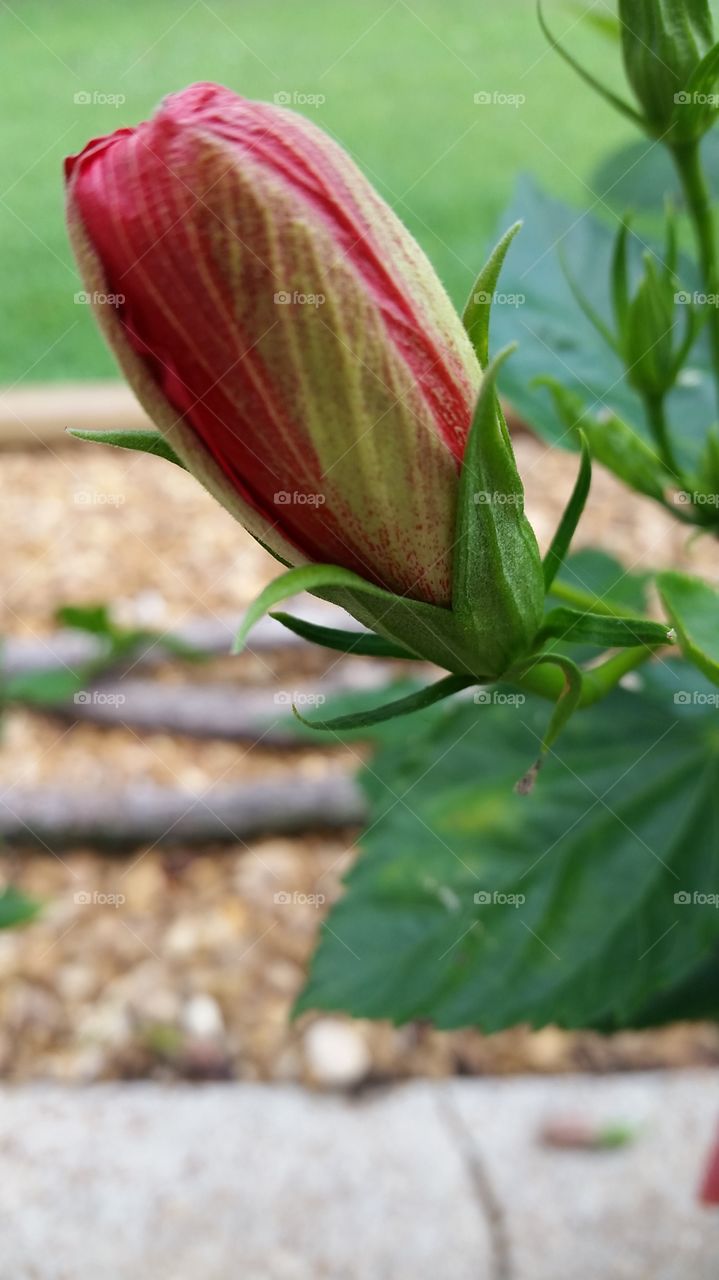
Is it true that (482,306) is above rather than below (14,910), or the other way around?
above

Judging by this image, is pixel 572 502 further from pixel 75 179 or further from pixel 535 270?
pixel 535 270

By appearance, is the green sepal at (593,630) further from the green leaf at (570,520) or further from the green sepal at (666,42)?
the green sepal at (666,42)

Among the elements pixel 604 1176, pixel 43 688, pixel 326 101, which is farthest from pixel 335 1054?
pixel 326 101

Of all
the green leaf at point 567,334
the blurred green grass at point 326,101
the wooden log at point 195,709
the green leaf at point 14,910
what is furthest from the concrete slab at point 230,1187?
the blurred green grass at point 326,101

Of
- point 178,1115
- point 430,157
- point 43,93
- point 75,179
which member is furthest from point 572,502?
point 43,93

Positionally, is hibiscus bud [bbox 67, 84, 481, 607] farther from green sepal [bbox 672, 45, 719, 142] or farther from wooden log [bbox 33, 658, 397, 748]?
wooden log [bbox 33, 658, 397, 748]

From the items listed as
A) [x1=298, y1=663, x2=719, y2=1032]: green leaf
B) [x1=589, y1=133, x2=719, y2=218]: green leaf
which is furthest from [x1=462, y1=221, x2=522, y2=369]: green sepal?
[x1=589, y1=133, x2=719, y2=218]: green leaf

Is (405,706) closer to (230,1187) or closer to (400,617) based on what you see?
(400,617)

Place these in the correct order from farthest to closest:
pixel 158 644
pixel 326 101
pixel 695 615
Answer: pixel 326 101 → pixel 158 644 → pixel 695 615
